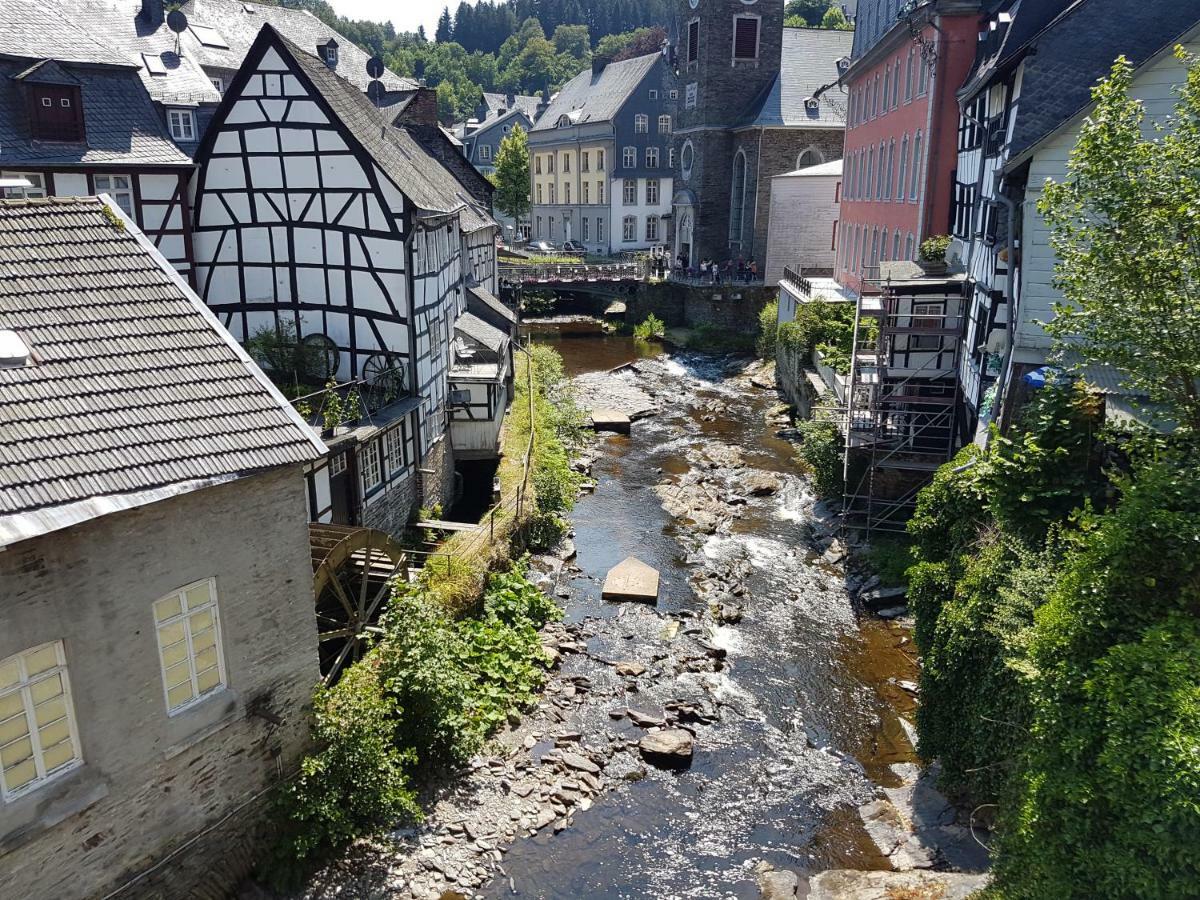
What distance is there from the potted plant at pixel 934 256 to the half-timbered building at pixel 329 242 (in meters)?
11.5

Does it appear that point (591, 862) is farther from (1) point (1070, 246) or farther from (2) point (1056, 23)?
(2) point (1056, 23)

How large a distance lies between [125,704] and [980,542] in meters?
10.3

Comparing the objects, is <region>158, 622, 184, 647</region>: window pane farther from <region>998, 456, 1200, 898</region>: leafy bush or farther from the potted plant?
the potted plant

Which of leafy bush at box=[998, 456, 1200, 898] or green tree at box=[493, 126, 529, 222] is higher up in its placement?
green tree at box=[493, 126, 529, 222]

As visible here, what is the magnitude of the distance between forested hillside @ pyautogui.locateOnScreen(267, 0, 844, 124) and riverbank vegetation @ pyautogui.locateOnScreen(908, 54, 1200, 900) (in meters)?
102

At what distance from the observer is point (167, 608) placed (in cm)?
880

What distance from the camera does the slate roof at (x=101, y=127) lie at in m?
17.5

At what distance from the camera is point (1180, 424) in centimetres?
923

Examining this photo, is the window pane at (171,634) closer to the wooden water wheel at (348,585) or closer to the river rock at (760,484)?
the wooden water wheel at (348,585)

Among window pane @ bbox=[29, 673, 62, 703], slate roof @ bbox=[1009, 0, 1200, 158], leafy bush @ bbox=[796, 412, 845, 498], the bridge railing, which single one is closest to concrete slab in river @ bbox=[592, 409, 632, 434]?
leafy bush @ bbox=[796, 412, 845, 498]

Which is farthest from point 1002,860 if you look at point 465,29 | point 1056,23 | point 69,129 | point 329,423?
point 465,29

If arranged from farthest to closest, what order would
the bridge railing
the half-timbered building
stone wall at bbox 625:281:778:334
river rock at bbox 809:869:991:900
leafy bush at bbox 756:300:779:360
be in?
1. the bridge railing
2. stone wall at bbox 625:281:778:334
3. leafy bush at bbox 756:300:779:360
4. the half-timbered building
5. river rock at bbox 809:869:991:900

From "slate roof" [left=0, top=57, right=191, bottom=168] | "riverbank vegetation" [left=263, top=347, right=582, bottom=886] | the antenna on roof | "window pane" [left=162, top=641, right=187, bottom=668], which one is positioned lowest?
"riverbank vegetation" [left=263, top=347, right=582, bottom=886]

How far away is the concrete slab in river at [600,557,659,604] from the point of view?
18.4 metres
